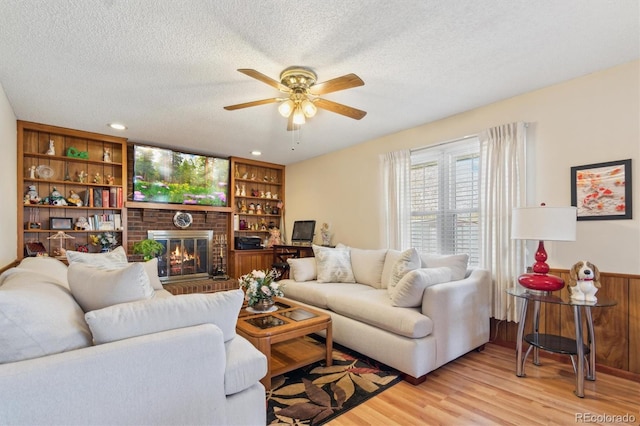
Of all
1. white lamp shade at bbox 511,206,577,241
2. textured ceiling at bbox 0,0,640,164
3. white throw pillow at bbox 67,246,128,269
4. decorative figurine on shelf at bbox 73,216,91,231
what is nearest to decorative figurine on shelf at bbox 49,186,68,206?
decorative figurine on shelf at bbox 73,216,91,231

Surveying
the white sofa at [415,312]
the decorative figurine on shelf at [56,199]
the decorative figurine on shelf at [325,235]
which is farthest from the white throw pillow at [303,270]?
the decorative figurine on shelf at [56,199]

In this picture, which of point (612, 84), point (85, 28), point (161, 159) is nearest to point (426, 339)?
point (612, 84)

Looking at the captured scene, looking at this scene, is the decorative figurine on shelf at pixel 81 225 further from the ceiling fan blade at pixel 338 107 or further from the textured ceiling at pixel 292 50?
the ceiling fan blade at pixel 338 107

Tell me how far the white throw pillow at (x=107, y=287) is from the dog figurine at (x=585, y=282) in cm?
290

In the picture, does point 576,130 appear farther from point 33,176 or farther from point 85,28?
point 33,176

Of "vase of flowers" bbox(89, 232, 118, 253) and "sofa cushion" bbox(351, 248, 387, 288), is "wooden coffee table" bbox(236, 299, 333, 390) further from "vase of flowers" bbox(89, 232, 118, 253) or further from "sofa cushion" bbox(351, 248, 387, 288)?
"vase of flowers" bbox(89, 232, 118, 253)

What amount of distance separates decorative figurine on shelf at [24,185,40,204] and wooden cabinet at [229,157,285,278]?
2538mm

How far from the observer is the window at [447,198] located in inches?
135

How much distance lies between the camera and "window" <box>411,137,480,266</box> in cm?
343

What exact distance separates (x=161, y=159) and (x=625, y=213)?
5.45 metres

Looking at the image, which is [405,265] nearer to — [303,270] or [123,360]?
[303,270]

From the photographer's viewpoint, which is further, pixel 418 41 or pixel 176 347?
pixel 418 41

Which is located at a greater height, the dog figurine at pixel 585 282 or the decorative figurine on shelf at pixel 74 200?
the decorative figurine on shelf at pixel 74 200

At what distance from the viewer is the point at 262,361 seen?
1546mm
